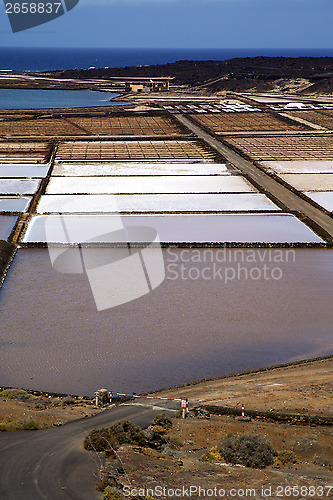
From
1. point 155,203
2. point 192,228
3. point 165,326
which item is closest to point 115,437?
point 165,326

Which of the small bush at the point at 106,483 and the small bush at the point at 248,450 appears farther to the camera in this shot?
the small bush at the point at 248,450

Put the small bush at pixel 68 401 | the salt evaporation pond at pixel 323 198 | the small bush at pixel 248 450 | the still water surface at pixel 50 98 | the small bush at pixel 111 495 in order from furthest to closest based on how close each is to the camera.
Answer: the still water surface at pixel 50 98
the salt evaporation pond at pixel 323 198
the small bush at pixel 68 401
the small bush at pixel 248 450
the small bush at pixel 111 495

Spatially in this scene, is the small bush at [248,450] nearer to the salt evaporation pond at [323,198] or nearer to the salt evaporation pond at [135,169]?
the salt evaporation pond at [323,198]

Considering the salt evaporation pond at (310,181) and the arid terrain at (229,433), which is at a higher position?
the salt evaporation pond at (310,181)

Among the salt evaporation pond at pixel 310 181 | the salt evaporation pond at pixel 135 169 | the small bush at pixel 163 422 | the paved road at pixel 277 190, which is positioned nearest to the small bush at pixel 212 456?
the small bush at pixel 163 422

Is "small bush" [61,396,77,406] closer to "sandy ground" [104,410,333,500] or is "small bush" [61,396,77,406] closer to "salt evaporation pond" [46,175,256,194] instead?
"sandy ground" [104,410,333,500]

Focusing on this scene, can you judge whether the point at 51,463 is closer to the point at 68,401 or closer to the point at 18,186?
the point at 68,401

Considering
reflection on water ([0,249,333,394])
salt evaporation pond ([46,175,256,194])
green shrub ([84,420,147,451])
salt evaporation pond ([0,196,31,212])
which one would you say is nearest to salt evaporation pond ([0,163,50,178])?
salt evaporation pond ([46,175,256,194])

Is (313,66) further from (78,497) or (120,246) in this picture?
(78,497)
